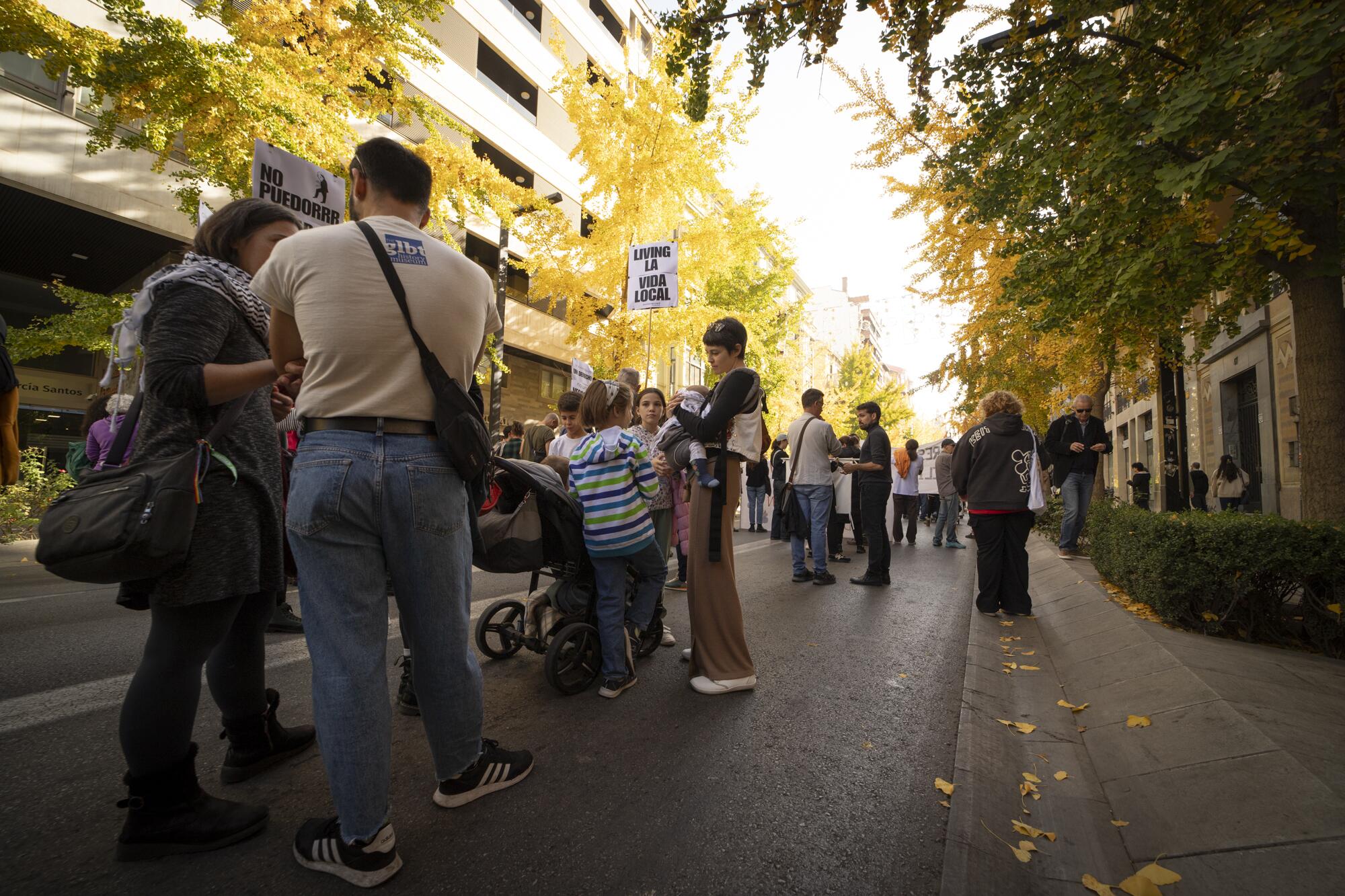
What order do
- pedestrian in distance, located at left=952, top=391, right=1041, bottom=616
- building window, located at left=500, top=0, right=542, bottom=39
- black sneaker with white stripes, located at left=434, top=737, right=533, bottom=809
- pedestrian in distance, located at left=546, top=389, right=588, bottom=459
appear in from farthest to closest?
building window, located at left=500, top=0, right=542, bottom=39
pedestrian in distance, located at left=546, top=389, right=588, bottom=459
pedestrian in distance, located at left=952, top=391, right=1041, bottom=616
black sneaker with white stripes, located at left=434, top=737, right=533, bottom=809

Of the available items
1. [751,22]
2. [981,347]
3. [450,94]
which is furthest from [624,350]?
[751,22]

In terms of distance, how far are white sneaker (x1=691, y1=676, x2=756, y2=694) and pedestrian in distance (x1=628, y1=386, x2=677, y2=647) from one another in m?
0.65

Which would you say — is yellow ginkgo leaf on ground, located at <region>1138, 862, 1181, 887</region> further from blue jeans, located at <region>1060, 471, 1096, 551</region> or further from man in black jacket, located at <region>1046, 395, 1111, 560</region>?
blue jeans, located at <region>1060, 471, 1096, 551</region>

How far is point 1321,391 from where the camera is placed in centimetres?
482

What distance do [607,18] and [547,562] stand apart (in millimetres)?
29885

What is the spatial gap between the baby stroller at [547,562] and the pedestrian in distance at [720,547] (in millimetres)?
574

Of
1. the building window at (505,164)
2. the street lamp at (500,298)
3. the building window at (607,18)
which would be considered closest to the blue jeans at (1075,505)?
the street lamp at (500,298)

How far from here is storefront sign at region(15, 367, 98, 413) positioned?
14070 millimetres

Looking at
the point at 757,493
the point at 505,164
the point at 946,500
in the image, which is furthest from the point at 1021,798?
the point at 505,164

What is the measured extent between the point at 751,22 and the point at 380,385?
316cm

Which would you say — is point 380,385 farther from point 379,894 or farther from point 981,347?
point 981,347

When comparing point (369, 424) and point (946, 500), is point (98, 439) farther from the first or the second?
point (946, 500)

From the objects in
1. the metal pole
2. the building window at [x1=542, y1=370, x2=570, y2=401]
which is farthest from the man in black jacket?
the building window at [x1=542, y1=370, x2=570, y2=401]

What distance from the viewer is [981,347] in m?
13.4
